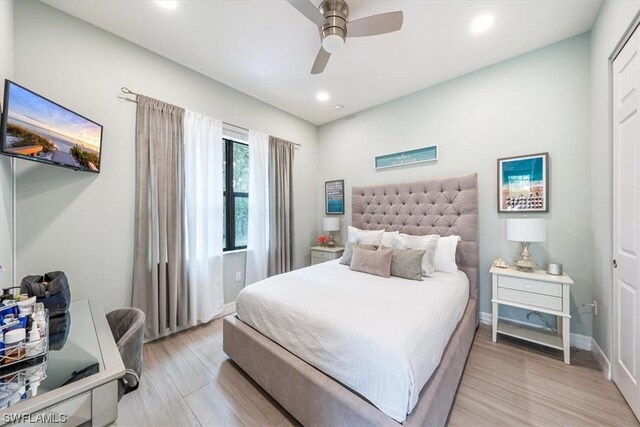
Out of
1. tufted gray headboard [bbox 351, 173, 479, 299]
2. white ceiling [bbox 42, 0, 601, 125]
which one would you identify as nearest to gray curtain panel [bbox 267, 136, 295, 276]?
white ceiling [bbox 42, 0, 601, 125]

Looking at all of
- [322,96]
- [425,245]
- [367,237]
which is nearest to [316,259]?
[367,237]

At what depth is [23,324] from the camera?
38.0 inches

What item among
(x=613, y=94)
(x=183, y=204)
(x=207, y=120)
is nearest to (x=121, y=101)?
(x=207, y=120)

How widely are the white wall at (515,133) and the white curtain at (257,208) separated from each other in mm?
1779

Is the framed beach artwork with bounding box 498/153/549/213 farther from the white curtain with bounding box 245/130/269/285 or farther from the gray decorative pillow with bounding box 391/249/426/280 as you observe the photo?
the white curtain with bounding box 245/130/269/285

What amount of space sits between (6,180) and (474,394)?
3611 mm

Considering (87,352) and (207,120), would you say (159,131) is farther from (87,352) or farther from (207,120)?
(87,352)

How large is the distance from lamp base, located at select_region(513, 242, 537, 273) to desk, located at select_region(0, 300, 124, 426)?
313 cm

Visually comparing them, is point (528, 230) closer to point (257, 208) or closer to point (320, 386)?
point (320, 386)

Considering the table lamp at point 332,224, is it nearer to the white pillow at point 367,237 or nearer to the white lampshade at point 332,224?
the white lampshade at point 332,224

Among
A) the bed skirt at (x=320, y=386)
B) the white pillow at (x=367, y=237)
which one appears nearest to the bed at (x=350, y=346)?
the bed skirt at (x=320, y=386)

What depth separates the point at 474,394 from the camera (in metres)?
1.74

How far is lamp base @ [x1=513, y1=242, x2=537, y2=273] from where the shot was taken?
2.35m

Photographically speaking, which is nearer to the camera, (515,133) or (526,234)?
(526,234)
